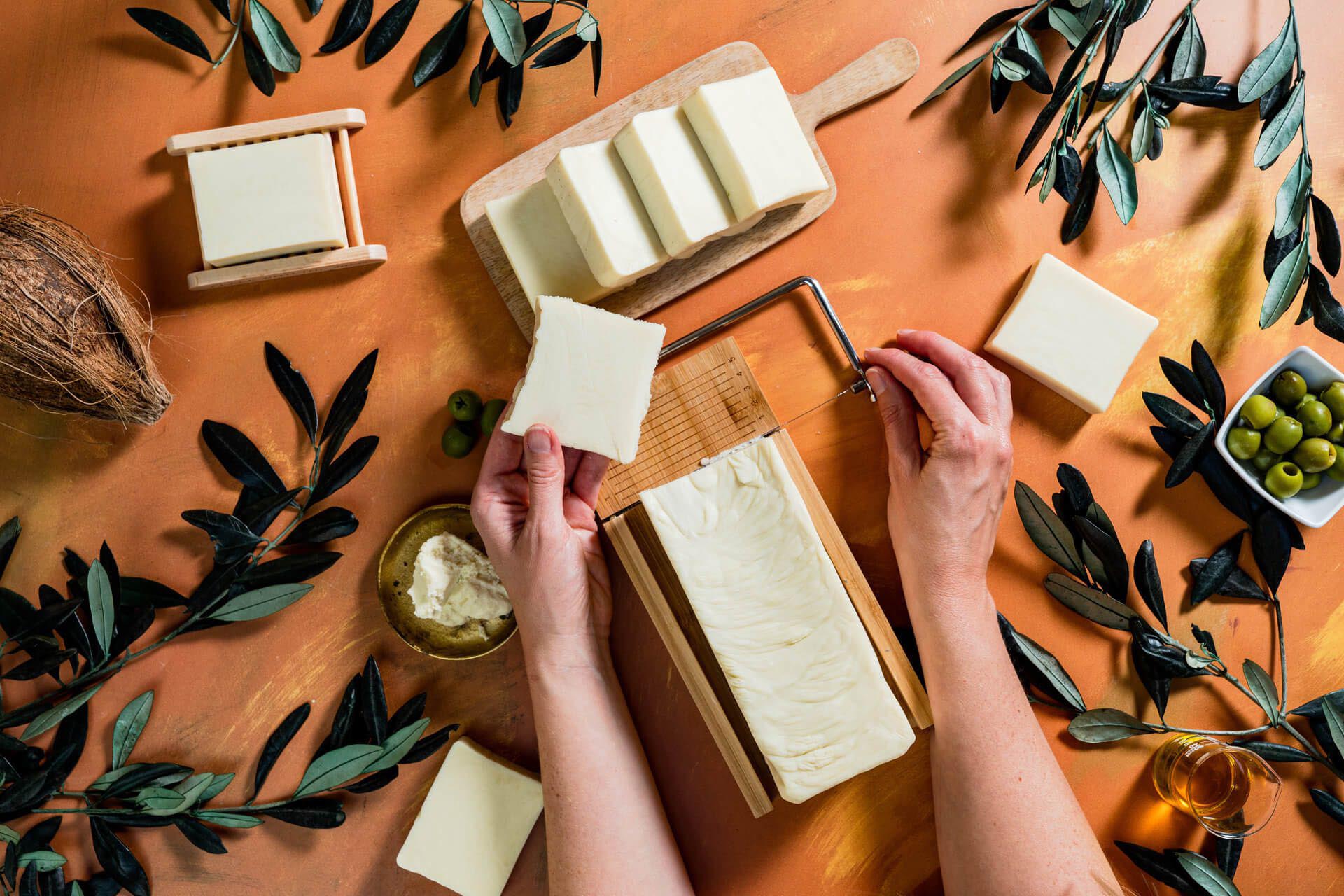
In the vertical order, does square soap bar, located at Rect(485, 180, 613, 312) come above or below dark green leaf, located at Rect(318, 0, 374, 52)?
below

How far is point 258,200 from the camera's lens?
1.65m

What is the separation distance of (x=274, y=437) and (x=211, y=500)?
8.2 inches

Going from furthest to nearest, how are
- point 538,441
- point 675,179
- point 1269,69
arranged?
point 1269,69 → point 675,179 → point 538,441

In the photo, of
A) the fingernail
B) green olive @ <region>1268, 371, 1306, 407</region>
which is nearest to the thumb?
the fingernail

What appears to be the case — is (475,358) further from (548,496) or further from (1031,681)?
(1031,681)

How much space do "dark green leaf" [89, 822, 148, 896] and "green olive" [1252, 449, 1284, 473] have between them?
8.59ft

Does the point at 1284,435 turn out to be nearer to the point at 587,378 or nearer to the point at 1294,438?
the point at 1294,438

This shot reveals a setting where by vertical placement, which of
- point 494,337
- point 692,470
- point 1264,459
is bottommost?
point 1264,459

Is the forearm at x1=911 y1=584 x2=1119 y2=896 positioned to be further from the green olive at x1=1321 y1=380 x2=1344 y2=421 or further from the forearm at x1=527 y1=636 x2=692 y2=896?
the green olive at x1=1321 y1=380 x2=1344 y2=421

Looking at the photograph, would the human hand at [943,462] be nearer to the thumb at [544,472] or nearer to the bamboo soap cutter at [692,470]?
the bamboo soap cutter at [692,470]

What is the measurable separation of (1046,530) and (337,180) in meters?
1.76

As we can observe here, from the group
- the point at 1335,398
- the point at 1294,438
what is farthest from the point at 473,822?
the point at 1335,398

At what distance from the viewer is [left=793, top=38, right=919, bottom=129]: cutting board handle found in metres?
1.75

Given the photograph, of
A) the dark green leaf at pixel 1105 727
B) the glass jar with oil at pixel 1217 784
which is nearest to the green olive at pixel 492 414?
the dark green leaf at pixel 1105 727
